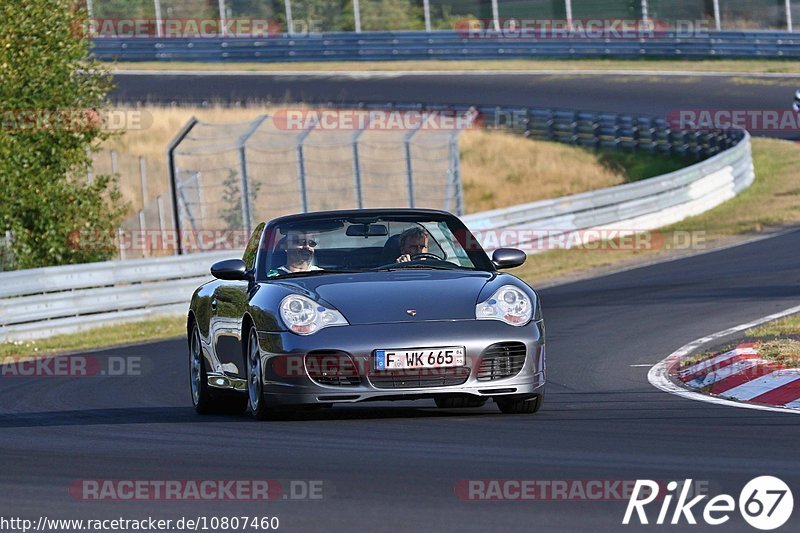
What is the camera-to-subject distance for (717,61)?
4525 centimetres

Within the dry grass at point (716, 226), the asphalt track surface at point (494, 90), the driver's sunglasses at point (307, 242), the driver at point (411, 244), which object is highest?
the driver's sunglasses at point (307, 242)

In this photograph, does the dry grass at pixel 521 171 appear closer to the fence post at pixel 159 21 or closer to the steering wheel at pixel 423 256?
the fence post at pixel 159 21

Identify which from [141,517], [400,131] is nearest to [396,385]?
[141,517]

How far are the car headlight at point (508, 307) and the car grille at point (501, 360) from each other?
16 centimetres

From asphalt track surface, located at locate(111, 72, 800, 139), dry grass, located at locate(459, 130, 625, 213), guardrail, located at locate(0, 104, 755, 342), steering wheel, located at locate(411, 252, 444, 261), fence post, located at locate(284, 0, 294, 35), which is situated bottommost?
dry grass, located at locate(459, 130, 625, 213)

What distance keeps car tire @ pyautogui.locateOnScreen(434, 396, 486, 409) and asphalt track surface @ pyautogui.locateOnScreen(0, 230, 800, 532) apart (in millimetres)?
75

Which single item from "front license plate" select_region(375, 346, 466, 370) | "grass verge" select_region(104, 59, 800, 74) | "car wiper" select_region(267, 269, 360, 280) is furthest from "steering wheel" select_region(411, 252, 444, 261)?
"grass verge" select_region(104, 59, 800, 74)

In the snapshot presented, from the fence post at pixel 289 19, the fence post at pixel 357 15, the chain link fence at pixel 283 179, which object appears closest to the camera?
the chain link fence at pixel 283 179

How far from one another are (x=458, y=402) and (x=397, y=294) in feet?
3.33

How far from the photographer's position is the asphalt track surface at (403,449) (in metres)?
5.92

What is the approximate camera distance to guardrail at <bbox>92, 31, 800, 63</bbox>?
1737 inches

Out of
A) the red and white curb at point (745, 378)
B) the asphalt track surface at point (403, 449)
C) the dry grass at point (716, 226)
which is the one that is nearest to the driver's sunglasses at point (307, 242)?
the asphalt track surface at point (403, 449)

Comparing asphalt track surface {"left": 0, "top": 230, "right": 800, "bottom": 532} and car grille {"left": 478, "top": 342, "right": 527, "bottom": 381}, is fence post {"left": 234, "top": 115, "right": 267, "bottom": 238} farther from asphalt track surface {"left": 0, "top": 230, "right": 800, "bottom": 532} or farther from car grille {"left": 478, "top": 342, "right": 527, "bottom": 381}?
car grille {"left": 478, "top": 342, "right": 527, "bottom": 381}

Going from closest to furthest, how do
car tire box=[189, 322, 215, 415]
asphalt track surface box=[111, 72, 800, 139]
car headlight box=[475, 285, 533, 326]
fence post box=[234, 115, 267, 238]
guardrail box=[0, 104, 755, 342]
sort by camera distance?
car headlight box=[475, 285, 533, 326] → car tire box=[189, 322, 215, 415] → guardrail box=[0, 104, 755, 342] → fence post box=[234, 115, 267, 238] → asphalt track surface box=[111, 72, 800, 139]
